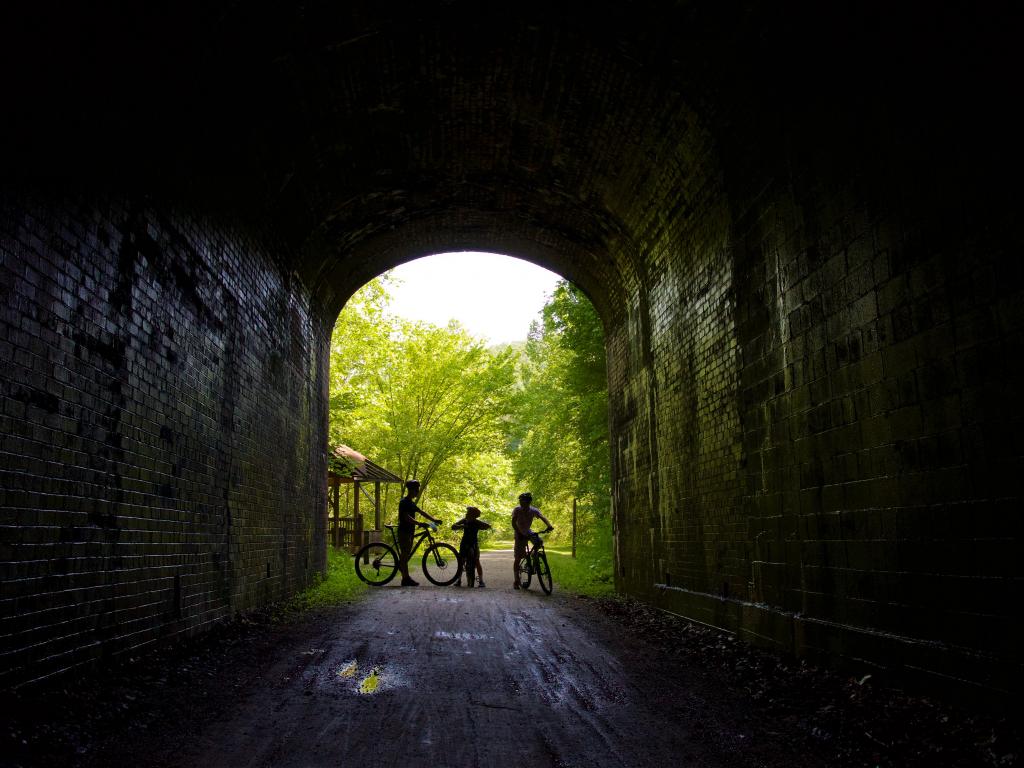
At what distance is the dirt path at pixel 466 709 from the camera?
Result: 11.3ft

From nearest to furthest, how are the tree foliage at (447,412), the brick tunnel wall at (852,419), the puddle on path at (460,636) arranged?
the brick tunnel wall at (852,419) → the puddle on path at (460,636) → the tree foliage at (447,412)

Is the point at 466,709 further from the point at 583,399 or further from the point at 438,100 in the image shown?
the point at 583,399

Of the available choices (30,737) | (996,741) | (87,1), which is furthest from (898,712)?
(87,1)

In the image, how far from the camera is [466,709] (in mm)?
4238

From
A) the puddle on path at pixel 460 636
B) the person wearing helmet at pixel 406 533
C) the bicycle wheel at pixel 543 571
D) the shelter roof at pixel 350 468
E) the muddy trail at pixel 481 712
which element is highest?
the shelter roof at pixel 350 468

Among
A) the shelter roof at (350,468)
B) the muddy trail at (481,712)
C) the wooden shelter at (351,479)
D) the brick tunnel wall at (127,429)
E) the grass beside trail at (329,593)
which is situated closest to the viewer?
the muddy trail at (481,712)

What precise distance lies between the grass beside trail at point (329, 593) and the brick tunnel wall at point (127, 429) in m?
0.39

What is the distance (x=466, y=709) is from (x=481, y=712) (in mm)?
100

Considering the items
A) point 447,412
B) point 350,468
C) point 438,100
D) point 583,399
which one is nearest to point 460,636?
point 438,100

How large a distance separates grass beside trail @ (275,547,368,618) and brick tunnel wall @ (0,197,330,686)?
0.39 metres

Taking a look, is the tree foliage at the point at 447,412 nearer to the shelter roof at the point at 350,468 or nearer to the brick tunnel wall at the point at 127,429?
the shelter roof at the point at 350,468

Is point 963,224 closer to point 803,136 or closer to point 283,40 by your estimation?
point 803,136

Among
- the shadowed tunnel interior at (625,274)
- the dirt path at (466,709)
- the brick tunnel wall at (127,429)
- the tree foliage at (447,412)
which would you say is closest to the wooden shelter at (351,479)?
the tree foliage at (447,412)

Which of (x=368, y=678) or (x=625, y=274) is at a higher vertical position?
(x=625, y=274)
